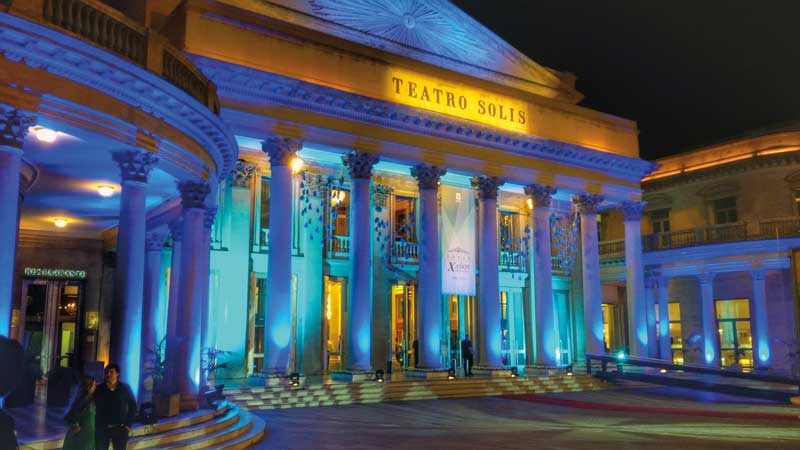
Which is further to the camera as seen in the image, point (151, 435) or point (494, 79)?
point (494, 79)

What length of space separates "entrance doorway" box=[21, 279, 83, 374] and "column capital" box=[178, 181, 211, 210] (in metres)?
8.12

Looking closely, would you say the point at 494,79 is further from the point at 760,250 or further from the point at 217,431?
the point at 217,431

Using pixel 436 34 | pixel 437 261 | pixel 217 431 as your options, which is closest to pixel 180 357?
pixel 217 431

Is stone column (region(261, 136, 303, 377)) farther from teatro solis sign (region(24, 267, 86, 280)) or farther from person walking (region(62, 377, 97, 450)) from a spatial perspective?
person walking (region(62, 377, 97, 450))

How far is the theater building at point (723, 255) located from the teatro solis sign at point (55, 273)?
1877 centimetres

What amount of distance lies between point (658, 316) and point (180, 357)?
2265 centimetres

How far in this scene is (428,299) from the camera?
19422 mm

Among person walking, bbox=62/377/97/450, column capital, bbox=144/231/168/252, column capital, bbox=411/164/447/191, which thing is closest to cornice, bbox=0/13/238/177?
person walking, bbox=62/377/97/450

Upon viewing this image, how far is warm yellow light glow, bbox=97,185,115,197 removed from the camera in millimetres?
12156

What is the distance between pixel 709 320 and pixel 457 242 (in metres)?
12.9

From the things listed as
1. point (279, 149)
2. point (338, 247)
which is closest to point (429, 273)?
point (338, 247)

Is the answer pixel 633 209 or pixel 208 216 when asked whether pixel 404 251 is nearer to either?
pixel 633 209

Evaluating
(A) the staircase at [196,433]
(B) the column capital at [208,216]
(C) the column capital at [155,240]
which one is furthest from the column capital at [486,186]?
(A) the staircase at [196,433]

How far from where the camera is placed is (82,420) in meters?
6.07
